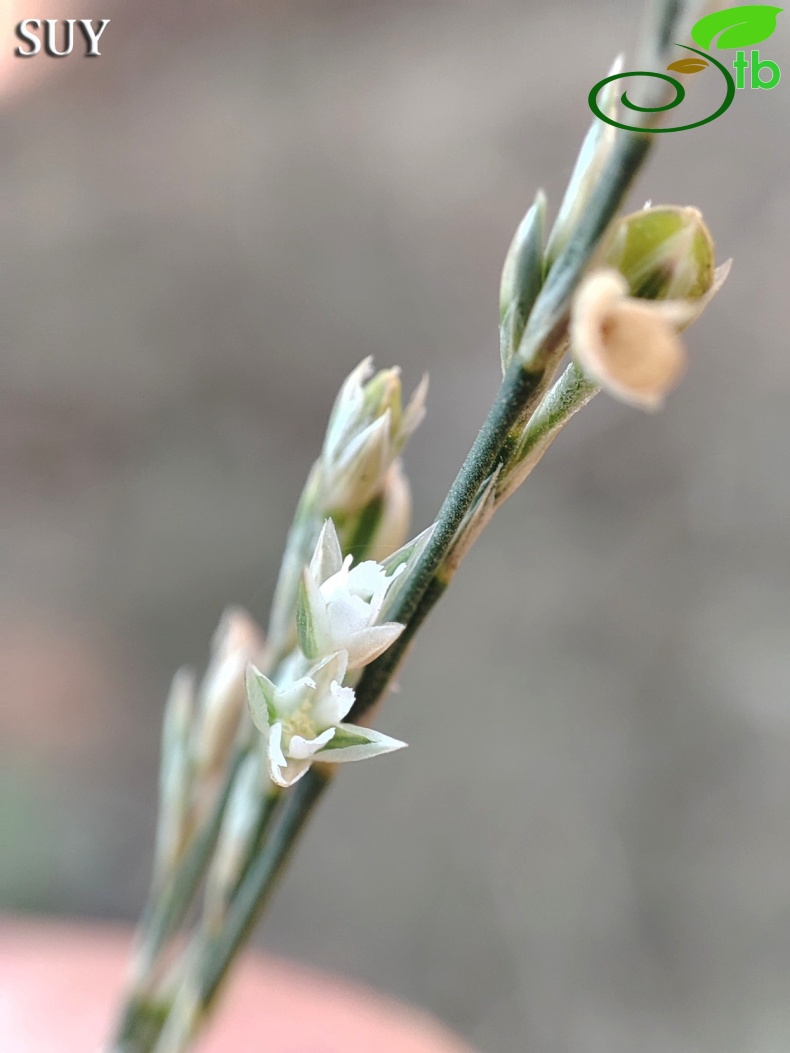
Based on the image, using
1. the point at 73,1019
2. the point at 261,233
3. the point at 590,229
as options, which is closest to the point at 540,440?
the point at 590,229

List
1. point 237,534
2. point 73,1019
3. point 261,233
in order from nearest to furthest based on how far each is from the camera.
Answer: point 73,1019
point 261,233
point 237,534

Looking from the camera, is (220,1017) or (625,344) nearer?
(625,344)

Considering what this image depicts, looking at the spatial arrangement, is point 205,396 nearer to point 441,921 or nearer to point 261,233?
point 261,233

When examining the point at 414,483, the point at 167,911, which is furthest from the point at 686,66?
the point at 414,483

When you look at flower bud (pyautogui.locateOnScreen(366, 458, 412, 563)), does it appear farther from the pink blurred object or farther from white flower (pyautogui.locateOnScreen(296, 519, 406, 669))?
the pink blurred object

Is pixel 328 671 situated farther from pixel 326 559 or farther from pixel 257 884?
pixel 257 884

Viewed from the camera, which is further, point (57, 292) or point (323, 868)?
point (323, 868)

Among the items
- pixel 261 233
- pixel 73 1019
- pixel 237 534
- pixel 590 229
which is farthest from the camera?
pixel 237 534
